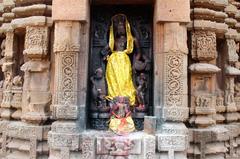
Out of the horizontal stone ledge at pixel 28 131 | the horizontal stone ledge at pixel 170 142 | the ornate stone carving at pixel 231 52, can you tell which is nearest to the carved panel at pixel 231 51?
the ornate stone carving at pixel 231 52

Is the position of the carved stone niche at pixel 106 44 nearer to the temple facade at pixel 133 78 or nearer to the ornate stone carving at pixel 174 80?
the temple facade at pixel 133 78

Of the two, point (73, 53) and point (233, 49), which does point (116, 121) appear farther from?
point (233, 49)

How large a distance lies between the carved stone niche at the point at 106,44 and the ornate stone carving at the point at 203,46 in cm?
98

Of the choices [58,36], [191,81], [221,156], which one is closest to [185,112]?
[191,81]

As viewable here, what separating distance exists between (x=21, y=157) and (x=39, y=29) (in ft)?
9.17

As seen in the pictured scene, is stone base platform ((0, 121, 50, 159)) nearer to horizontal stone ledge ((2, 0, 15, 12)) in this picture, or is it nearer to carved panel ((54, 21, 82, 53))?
carved panel ((54, 21, 82, 53))

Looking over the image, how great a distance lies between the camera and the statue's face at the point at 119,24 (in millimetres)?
6680

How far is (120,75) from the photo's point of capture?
6391mm

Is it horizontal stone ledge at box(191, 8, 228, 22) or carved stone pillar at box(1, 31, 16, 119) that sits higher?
horizontal stone ledge at box(191, 8, 228, 22)

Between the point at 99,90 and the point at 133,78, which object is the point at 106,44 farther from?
the point at 99,90

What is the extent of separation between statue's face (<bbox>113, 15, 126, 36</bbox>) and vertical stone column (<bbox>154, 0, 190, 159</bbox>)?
3.39 ft

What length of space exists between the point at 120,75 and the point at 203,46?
1.89 meters

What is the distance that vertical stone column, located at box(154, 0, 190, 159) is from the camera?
18.5ft

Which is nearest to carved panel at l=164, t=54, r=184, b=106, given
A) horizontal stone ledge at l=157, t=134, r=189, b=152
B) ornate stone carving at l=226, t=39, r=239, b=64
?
horizontal stone ledge at l=157, t=134, r=189, b=152
